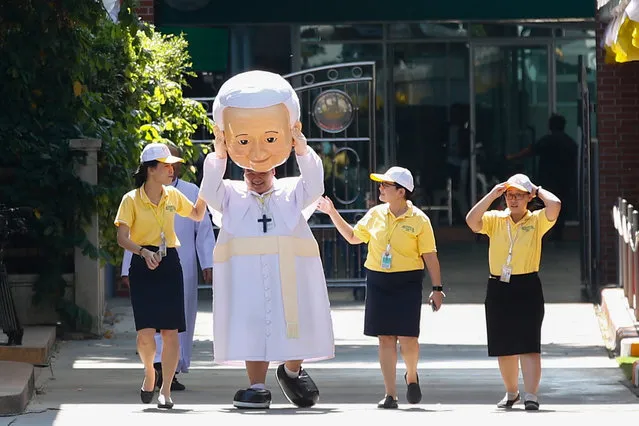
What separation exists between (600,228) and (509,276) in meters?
7.68

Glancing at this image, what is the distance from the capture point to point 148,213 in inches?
403

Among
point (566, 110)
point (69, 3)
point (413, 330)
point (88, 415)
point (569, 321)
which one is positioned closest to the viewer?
point (88, 415)

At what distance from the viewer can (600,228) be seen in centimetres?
1759

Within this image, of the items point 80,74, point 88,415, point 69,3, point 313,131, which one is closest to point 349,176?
point 313,131

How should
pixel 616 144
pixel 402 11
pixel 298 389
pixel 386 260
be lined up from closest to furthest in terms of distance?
1. pixel 298 389
2. pixel 386 260
3. pixel 616 144
4. pixel 402 11

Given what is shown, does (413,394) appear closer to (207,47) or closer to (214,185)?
(214,185)

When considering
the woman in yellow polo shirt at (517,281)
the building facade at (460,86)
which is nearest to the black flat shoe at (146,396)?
the woman in yellow polo shirt at (517,281)

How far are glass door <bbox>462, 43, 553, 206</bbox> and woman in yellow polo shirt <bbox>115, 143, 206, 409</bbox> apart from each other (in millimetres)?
14603

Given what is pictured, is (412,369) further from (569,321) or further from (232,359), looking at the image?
(569,321)

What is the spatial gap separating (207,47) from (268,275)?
9942mm

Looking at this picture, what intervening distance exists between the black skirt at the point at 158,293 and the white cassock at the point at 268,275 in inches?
13.1

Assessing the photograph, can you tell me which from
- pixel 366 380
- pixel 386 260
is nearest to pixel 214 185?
pixel 386 260

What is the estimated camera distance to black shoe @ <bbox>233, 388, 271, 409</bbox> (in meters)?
9.83

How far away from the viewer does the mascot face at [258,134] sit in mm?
9898
